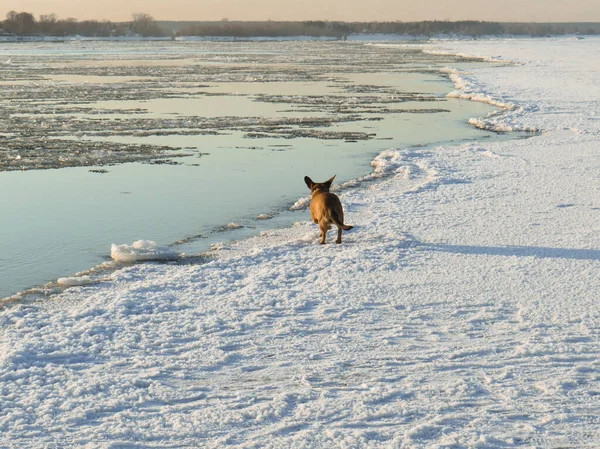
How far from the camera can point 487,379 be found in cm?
391

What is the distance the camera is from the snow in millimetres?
6332

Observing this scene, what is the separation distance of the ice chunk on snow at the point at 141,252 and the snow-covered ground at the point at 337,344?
12.4 inches

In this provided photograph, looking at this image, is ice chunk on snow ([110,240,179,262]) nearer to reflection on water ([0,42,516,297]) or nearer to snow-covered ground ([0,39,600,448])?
reflection on water ([0,42,516,297])

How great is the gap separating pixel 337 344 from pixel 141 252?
2539 millimetres

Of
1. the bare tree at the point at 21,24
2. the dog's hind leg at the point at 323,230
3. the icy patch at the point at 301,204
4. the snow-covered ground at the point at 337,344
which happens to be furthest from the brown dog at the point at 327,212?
the bare tree at the point at 21,24

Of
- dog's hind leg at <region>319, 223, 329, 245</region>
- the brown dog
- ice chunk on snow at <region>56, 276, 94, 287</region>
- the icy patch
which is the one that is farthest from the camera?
the icy patch

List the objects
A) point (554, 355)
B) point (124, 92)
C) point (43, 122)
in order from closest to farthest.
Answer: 1. point (554, 355)
2. point (43, 122)
3. point (124, 92)

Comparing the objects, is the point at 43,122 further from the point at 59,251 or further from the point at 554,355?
the point at 554,355

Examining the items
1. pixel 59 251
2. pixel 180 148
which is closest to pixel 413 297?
pixel 59 251

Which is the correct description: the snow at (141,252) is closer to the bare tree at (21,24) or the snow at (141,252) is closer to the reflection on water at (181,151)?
the reflection on water at (181,151)

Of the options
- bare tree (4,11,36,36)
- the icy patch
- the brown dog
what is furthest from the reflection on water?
bare tree (4,11,36,36)

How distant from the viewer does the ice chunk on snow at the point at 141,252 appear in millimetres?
6332

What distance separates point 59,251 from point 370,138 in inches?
328

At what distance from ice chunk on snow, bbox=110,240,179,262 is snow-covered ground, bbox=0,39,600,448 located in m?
0.32
